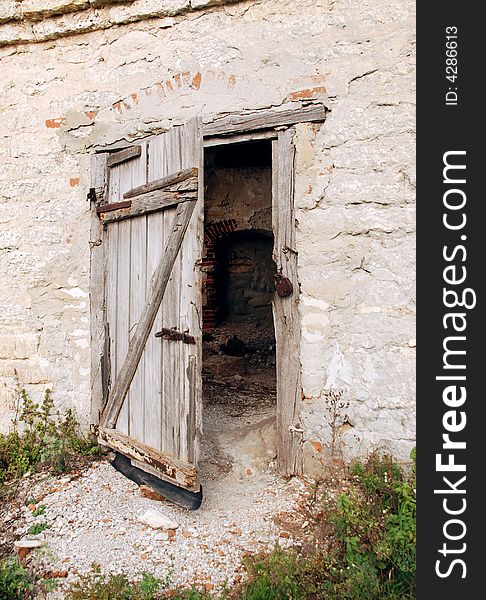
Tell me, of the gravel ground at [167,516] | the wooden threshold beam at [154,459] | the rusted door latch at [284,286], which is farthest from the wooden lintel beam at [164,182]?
the gravel ground at [167,516]

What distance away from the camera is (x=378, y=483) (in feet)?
10.1

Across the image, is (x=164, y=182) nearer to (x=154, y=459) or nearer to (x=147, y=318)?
(x=147, y=318)

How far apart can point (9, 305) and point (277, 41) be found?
279 cm

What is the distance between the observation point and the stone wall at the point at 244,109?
3326 mm

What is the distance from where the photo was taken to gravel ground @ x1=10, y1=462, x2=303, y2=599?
2840 millimetres

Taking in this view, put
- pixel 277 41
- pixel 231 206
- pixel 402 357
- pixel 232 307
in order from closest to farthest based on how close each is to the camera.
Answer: pixel 402 357
pixel 277 41
pixel 231 206
pixel 232 307

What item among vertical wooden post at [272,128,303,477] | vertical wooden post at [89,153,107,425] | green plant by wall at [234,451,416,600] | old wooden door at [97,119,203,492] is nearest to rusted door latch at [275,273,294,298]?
vertical wooden post at [272,128,303,477]

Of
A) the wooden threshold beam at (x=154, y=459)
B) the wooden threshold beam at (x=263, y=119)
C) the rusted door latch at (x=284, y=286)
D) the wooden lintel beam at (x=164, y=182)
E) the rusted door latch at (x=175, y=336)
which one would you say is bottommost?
the wooden threshold beam at (x=154, y=459)

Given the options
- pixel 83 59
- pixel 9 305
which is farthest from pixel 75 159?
pixel 9 305

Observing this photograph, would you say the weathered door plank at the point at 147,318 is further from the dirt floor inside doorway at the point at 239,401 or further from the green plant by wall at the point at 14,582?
the green plant by wall at the point at 14,582

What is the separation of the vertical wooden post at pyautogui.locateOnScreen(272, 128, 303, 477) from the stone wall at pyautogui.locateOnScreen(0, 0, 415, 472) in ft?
0.20

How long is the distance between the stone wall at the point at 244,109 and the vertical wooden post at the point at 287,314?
0.06 m

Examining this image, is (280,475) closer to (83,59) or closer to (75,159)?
(75,159)

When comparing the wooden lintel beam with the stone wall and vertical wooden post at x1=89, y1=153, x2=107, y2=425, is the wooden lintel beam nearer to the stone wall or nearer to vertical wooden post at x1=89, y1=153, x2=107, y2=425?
vertical wooden post at x1=89, y1=153, x2=107, y2=425
